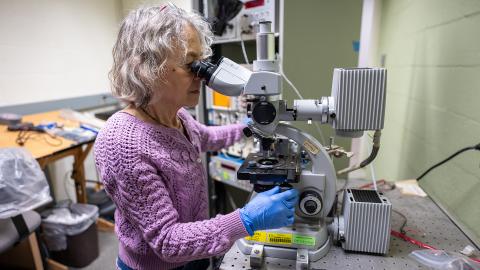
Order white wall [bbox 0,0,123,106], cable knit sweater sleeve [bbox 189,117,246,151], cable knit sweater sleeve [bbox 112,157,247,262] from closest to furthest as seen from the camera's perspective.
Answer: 1. cable knit sweater sleeve [bbox 112,157,247,262]
2. cable knit sweater sleeve [bbox 189,117,246,151]
3. white wall [bbox 0,0,123,106]

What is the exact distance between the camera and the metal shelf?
2.50 feet

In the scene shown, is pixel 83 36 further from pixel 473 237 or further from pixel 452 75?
pixel 473 237

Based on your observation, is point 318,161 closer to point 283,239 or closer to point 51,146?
point 283,239

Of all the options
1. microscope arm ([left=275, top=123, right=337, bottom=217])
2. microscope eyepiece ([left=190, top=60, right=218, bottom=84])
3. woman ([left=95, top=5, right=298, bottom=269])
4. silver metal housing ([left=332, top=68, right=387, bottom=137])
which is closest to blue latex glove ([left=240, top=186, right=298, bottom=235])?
woman ([left=95, top=5, right=298, bottom=269])

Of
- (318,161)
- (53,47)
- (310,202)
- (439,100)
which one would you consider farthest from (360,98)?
(53,47)

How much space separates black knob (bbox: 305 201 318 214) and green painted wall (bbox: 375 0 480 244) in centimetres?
54

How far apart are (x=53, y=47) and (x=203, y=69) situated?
95.3 inches

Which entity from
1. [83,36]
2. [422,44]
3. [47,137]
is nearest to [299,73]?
[422,44]

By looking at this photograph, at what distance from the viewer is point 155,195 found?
700 millimetres

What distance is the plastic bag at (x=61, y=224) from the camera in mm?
1859

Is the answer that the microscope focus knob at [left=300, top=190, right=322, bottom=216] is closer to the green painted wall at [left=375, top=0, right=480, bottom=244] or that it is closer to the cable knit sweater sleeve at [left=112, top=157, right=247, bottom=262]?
the cable knit sweater sleeve at [left=112, top=157, right=247, bottom=262]

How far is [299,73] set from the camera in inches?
58.8

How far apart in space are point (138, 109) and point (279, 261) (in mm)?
604

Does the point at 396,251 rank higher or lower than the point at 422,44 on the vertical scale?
lower
